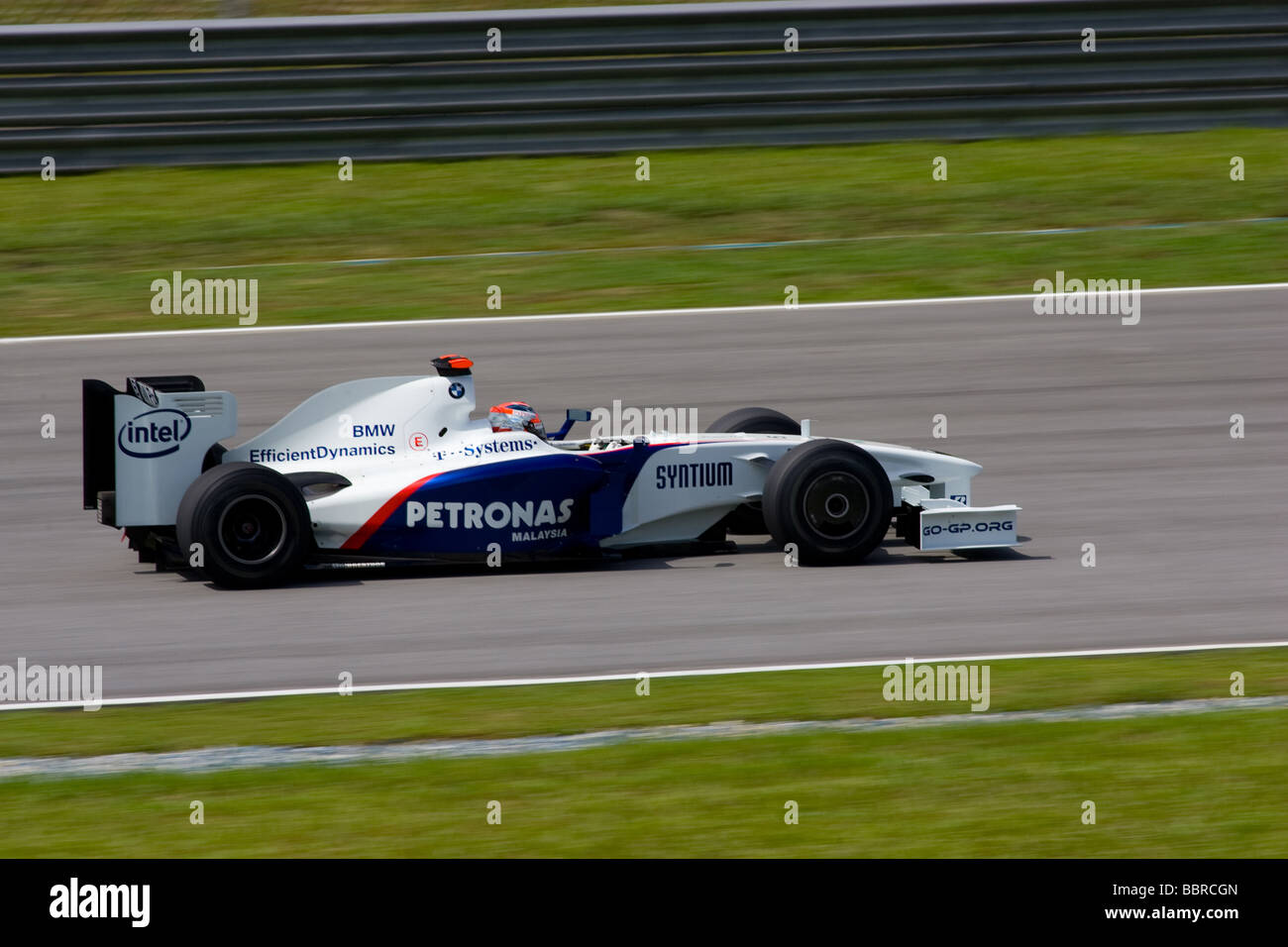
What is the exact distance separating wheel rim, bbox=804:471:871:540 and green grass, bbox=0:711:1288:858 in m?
2.75

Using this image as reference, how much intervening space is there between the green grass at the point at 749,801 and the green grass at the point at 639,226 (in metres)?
7.51

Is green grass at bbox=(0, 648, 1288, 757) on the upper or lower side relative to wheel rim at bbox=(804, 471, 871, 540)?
lower

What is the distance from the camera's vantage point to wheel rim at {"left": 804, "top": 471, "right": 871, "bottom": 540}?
30.6 ft

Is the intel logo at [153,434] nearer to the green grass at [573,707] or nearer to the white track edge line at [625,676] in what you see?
the white track edge line at [625,676]

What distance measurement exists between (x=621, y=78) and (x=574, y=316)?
2.89 m

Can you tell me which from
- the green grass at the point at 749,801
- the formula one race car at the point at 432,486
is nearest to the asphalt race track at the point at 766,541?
the formula one race car at the point at 432,486

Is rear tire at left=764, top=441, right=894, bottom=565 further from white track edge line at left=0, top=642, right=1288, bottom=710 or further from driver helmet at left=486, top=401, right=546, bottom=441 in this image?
white track edge line at left=0, top=642, right=1288, bottom=710

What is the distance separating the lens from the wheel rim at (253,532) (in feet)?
29.0

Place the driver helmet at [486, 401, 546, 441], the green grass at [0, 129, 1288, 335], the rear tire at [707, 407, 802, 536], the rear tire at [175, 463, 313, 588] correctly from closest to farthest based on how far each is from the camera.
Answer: the rear tire at [175, 463, 313, 588], the driver helmet at [486, 401, 546, 441], the rear tire at [707, 407, 802, 536], the green grass at [0, 129, 1288, 335]

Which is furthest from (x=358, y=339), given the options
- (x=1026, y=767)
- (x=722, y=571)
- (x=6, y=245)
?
(x=1026, y=767)

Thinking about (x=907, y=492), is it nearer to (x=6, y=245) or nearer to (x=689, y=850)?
(x=689, y=850)

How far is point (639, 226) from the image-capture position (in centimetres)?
1491

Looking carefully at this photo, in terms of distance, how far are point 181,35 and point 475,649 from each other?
8757mm

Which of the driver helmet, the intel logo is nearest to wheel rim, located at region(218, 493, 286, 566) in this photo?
the intel logo
